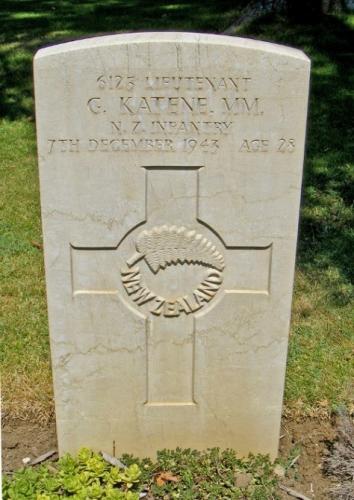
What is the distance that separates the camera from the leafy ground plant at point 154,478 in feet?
10.0

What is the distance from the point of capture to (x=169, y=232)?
2.93m

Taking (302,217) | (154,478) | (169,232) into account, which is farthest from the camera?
(302,217)

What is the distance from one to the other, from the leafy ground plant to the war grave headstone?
7 centimetres

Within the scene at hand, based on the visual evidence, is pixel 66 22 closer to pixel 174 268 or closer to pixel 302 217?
pixel 302 217

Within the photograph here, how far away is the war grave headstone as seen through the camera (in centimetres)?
266

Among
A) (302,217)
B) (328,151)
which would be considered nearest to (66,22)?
(328,151)

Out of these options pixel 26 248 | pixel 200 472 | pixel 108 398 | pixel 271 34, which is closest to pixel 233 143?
pixel 108 398

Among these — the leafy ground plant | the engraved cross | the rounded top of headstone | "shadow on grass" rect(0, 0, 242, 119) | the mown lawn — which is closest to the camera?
the rounded top of headstone

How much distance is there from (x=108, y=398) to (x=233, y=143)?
4.28 ft

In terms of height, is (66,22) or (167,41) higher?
(167,41)

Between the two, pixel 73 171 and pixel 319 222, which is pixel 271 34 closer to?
pixel 319 222

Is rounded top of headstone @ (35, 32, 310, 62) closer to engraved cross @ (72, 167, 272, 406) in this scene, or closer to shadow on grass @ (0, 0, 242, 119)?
engraved cross @ (72, 167, 272, 406)

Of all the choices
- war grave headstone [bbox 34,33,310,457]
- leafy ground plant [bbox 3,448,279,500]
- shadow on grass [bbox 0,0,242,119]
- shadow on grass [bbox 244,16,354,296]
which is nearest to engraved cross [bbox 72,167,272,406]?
war grave headstone [bbox 34,33,310,457]

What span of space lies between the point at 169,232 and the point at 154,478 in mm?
1205
